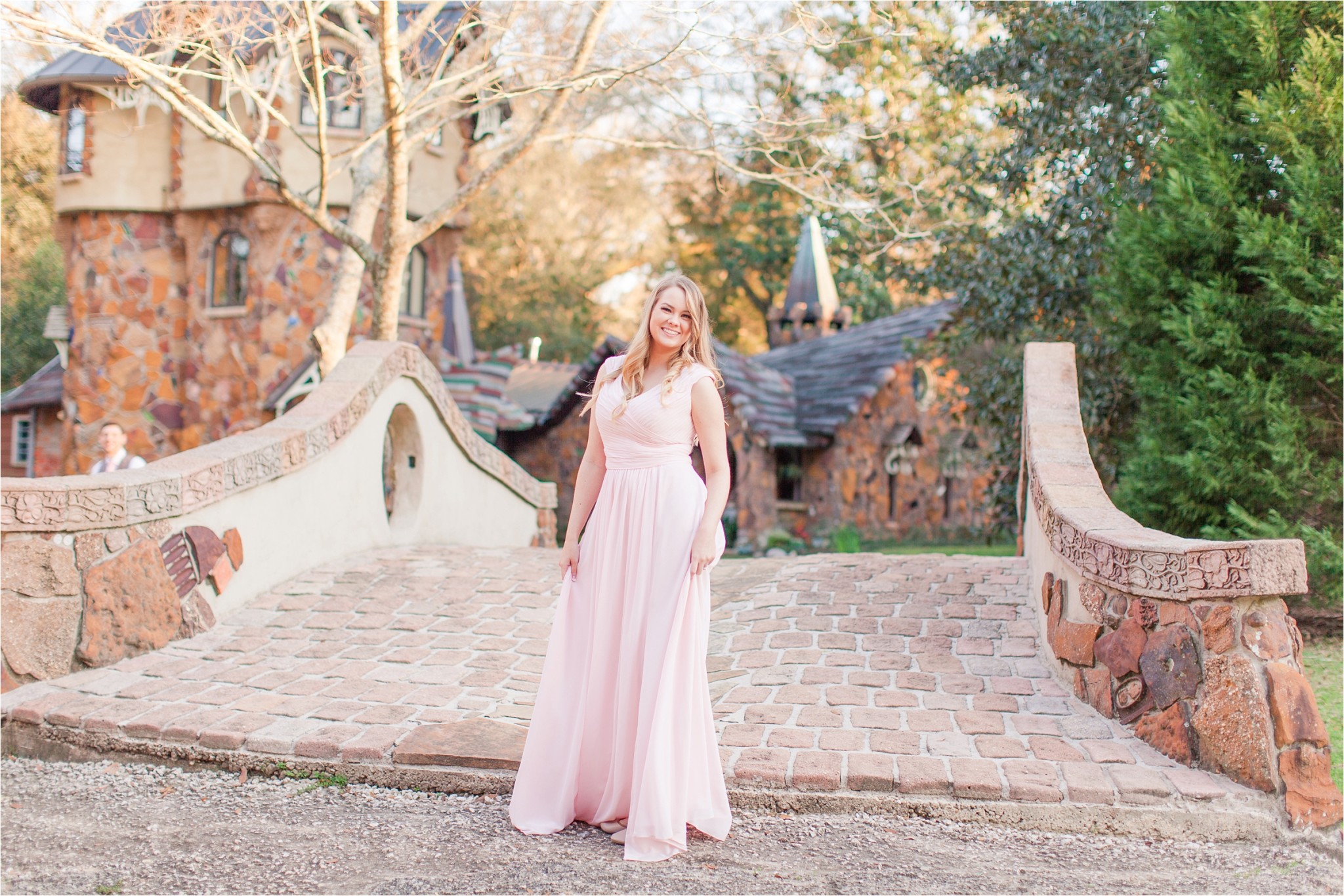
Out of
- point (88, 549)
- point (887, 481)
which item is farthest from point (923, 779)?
point (887, 481)

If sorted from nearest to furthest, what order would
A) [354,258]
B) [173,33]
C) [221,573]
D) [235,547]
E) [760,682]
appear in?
[760,682]
[221,573]
[235,547]
[173,33]
[354,258]

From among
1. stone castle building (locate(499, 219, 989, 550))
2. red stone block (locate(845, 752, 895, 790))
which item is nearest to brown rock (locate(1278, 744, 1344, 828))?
red stone block (locate(845, 752, 895, 790))

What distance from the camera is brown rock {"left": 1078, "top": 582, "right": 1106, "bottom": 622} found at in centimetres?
478

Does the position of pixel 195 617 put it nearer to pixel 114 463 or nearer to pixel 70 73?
pixel 114 463

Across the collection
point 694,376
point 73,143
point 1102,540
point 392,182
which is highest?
point 73,143

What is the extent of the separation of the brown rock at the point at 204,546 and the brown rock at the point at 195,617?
16 cm

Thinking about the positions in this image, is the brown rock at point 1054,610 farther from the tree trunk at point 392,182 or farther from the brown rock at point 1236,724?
the tree trunk at point 392,182

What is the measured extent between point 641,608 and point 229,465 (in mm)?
3672

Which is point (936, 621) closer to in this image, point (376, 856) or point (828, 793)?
point (828, 793)

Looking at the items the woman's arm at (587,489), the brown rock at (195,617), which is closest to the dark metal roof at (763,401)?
the brown rock at (195,617)

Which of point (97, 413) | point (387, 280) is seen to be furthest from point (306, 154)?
point (387, 280)

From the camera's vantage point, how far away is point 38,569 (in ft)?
17.3

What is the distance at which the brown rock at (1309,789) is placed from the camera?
381 centimetres

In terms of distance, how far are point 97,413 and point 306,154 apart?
6193 millimetres
